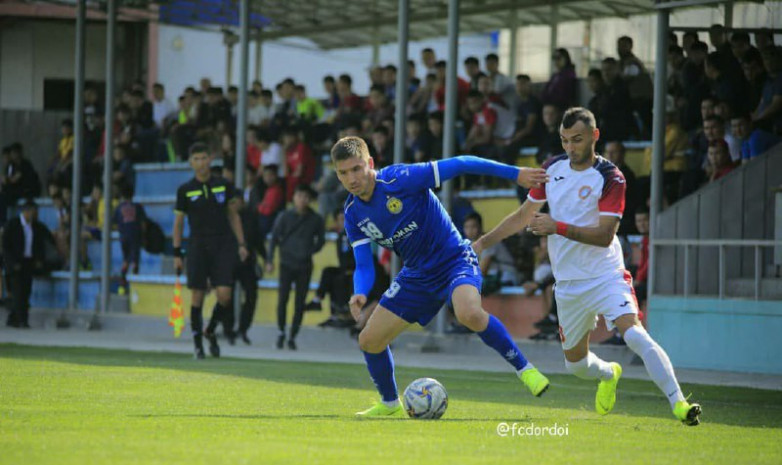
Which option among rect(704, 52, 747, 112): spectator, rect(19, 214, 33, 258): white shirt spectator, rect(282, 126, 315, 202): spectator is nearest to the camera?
rect(704, 52, 747, 112): spectator

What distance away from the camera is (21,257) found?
26.3m

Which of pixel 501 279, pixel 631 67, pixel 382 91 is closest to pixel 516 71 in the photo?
pixel 382 91

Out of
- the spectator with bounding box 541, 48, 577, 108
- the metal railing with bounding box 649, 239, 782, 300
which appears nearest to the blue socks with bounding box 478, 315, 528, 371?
the metal railing with bounding box 649, 239, 782, 300

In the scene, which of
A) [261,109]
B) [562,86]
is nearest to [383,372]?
[562,86]

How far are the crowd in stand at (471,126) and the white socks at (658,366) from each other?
8129 millimetres

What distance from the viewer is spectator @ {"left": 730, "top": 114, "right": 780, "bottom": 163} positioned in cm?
1700

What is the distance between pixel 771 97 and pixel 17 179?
1711cm

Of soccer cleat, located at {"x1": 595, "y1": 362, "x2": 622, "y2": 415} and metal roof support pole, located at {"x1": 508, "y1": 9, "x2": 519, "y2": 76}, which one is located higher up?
metal roof support pole, located at {"x1": 508, "y1": 9, "x2": 519, "y2": 76}

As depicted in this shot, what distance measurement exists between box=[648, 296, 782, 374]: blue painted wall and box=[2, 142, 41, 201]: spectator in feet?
51.9

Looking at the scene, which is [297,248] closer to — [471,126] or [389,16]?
[471,126]

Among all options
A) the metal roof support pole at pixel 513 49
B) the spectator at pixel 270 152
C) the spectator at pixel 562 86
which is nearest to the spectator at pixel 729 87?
the spectator at pixel 562 86

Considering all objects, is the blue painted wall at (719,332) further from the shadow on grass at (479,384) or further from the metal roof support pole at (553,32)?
the metal roof support pole at (553,32)

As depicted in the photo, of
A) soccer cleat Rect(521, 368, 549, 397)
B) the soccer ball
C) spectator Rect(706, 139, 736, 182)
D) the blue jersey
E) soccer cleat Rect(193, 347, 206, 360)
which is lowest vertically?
soccer cleat Rect(193, 347, 206, 360)

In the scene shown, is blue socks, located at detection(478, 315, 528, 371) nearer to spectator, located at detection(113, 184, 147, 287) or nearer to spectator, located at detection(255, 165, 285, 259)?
spectator, located at detection(255, 165, 285, 259)
